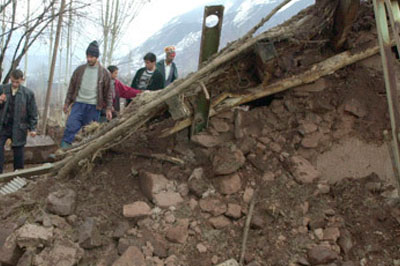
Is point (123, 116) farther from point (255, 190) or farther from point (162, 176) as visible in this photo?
point (255, 190)

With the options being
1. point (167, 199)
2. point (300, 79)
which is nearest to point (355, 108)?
point (300, 79)

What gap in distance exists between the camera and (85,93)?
5.05 m

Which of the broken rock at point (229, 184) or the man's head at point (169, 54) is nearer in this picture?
the broken rock at point (229, 184)

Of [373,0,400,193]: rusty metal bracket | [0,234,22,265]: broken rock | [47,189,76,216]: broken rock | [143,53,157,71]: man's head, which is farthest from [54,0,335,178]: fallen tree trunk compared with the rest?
[143,53,157,71]: man's head

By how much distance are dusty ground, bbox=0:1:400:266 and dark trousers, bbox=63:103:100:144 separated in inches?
63.9

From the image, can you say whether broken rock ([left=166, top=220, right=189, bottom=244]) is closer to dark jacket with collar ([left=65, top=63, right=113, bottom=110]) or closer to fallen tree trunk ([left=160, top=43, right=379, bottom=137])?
fallen tree trunk ([left=160, top=43, right=379, bottom=137])

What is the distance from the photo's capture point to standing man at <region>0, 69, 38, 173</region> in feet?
15.7

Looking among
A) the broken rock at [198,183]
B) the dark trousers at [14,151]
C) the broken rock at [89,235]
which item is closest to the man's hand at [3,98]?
the dark trousers at [14,151]

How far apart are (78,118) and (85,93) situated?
367 millimetres

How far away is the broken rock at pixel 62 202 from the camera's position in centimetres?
280

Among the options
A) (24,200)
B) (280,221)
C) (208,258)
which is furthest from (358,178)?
(24,200)

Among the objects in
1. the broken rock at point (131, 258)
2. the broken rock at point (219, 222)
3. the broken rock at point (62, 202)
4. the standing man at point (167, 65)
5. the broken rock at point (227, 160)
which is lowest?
the broken rock at point (219, 222)

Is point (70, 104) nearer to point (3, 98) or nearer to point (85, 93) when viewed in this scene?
point (85, 93)

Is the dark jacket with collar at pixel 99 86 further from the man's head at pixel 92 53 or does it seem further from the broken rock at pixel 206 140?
the broken rock at pixel 206 140
